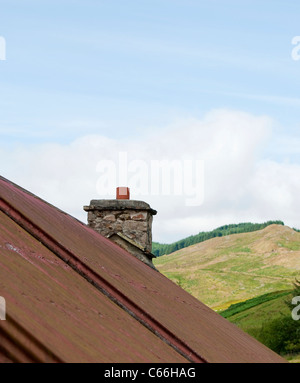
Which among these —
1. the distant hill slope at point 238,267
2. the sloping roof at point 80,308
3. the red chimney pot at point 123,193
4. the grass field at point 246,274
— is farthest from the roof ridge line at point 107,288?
the distant hill slope at point 238,267

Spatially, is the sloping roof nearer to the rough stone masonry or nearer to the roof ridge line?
the roof ridge line

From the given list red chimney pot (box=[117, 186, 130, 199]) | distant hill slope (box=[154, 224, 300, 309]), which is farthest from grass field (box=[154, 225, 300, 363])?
red chimney pot (box=[117, 186, 130, 199])

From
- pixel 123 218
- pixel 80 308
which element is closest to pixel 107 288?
pixel 80 308

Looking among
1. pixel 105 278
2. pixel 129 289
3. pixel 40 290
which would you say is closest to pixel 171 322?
pixel 129 289

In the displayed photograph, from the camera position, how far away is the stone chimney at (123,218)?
33.1ft

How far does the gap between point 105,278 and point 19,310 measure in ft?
6.55

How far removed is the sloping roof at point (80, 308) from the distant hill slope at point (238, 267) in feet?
269

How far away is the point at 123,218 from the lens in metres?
10.2

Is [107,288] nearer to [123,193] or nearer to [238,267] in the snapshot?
[123,193]

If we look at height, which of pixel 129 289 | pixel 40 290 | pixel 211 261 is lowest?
pixel 211 261

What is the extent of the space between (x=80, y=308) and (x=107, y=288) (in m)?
0.95

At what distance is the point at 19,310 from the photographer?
3.48 m

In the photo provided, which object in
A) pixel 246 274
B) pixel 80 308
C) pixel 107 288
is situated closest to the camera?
pixel 80 308

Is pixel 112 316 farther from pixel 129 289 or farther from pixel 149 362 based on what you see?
pixel 129 289
